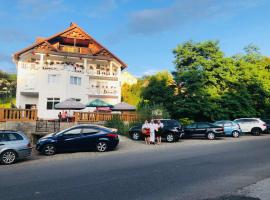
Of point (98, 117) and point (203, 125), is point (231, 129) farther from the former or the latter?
point (98, 117)

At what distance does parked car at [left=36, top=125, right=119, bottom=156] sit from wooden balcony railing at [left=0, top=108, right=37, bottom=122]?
5486 mm

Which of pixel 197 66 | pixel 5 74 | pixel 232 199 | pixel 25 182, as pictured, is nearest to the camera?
pixel 232 199

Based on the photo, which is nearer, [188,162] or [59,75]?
[188,162]

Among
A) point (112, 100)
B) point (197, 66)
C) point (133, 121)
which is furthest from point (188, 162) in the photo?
point (112, 100)

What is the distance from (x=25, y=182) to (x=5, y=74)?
6993 centimetres

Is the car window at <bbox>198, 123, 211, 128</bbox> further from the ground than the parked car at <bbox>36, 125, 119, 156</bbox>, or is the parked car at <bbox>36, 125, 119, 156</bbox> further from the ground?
the car window at <bbox>198, 123, 211, 128</bbox>

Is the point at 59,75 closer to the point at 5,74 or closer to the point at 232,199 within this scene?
the point at 232,199

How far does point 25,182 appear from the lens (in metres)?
8.40

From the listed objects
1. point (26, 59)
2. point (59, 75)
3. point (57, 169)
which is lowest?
point (57, 169)

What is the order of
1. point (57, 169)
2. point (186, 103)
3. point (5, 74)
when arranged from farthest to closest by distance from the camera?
point (5, 74) → point (186, 103) → point (57, 169)

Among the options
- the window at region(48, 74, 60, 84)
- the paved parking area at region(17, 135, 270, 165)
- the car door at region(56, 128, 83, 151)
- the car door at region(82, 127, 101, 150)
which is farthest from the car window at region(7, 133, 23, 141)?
the window at region(48, 74, 60, 84)

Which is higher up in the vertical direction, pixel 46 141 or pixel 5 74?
pixel 5 74

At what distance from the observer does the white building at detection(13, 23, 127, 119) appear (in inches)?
1358

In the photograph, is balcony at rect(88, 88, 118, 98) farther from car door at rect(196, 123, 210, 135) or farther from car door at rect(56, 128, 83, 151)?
car door at rect(56, 128, 83, 151)
